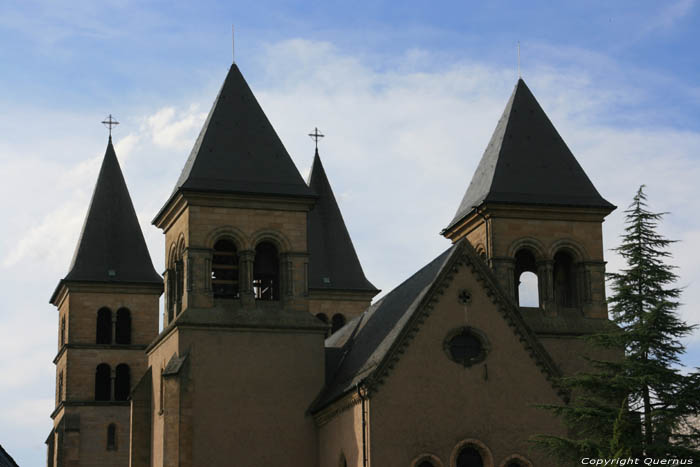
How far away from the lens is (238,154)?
4791 cm

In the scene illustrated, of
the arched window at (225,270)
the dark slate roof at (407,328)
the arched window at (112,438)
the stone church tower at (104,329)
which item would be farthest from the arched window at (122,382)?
the dark slate roof at (407,328)

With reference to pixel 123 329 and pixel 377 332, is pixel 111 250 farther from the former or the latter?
pixel 377 332

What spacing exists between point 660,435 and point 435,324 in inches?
369

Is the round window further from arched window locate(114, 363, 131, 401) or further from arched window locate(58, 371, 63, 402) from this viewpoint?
arched window locate(58, 371, 63, 402)

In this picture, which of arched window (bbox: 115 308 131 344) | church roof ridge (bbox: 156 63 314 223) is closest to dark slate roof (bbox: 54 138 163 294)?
arched window (bbox: 115 308 131 344)

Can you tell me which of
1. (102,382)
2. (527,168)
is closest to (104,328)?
(102,382)

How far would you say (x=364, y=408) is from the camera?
40562 mm

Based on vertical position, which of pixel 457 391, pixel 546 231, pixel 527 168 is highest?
pixel 527 168

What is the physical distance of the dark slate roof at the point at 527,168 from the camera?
48969 millimetres

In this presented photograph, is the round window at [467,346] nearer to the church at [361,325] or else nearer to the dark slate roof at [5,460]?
the church at [361,325]

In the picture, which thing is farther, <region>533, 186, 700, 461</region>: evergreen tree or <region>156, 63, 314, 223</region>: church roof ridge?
<region>156, 63, 314, 223</region>: church roof ridge

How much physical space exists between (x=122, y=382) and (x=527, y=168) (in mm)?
27949

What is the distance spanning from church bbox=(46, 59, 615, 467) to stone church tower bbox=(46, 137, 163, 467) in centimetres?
1912

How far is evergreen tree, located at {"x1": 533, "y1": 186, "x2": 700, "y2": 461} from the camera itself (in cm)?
3359
